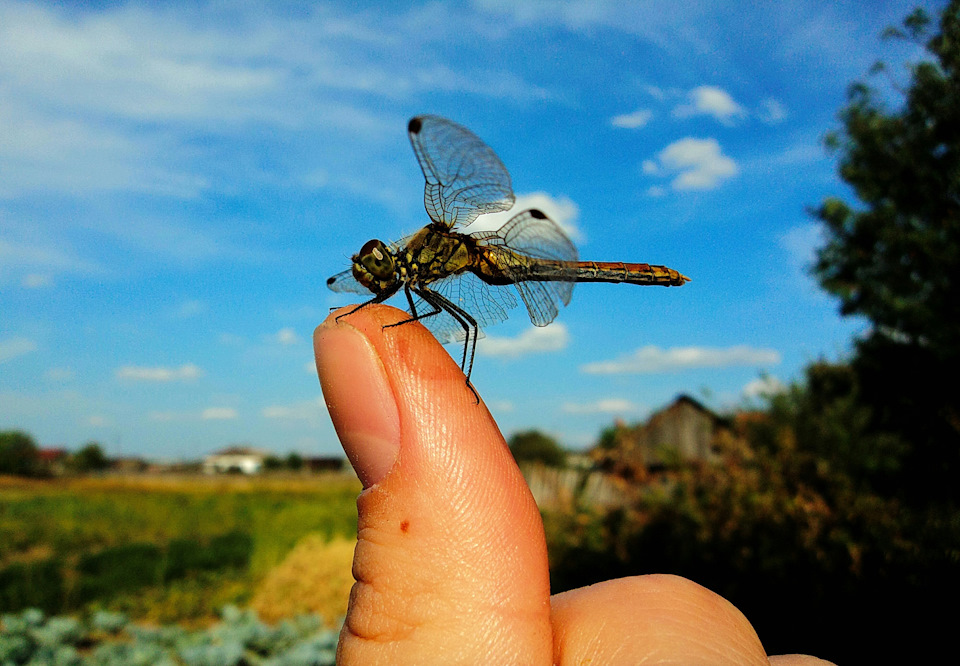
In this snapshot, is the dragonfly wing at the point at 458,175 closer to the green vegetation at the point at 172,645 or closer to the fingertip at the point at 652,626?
the fingertip at the point at 652,626

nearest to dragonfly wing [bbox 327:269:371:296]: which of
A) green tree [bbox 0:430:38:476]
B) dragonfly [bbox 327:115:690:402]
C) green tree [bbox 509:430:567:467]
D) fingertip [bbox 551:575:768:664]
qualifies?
dragonfly [bbox 327:115:690:402]

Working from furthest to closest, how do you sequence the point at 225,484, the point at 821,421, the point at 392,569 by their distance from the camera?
the point at 225,484 < the point at 821,421 < the point at 392,569

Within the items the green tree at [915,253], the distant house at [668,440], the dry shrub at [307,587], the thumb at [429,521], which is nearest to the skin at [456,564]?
the thumb at [429,521]

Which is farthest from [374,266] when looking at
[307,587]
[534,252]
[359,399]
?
[307,587]

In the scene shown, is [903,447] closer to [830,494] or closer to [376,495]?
[830,494]

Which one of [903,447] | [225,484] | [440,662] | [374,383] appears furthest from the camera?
[225,484]

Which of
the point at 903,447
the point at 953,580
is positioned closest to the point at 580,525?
the point at 903,447
